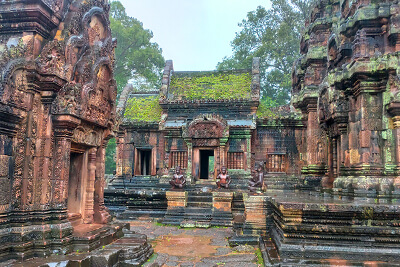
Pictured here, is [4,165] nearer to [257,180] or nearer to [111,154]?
[257,180]

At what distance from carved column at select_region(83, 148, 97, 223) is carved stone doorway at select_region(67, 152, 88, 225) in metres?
0.07

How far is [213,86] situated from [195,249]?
46.5ft

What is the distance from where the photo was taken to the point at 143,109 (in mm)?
20891

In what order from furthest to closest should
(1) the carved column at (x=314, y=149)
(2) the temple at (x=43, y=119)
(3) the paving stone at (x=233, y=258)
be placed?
1. (1) the carved column at (x=314, y=149)
2. (3) the paving stone at (x=233, y=258)
3. (2) the temple at (x=43, y=119)

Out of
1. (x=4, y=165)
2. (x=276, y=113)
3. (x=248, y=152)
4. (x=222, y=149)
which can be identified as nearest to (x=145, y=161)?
(x=222, y=149)

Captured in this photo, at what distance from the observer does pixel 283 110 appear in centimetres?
1986

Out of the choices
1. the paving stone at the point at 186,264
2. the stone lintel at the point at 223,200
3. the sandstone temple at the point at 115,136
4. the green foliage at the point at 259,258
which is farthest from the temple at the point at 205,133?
the paving stone at the point at 186,264

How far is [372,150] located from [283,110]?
37.9 ft

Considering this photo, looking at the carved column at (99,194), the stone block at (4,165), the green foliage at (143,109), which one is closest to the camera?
the stone block at (4,165)

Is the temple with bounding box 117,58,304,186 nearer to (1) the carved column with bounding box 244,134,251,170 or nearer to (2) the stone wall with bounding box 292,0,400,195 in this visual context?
(1) the carved column with bounding box 244,134,251,170

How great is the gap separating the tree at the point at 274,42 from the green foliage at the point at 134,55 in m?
8.99

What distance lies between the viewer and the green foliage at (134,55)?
117 ft

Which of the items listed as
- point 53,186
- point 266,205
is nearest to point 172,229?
point 266,205

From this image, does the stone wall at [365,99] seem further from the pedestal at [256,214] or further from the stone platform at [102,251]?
the stone platform at [102,251]
